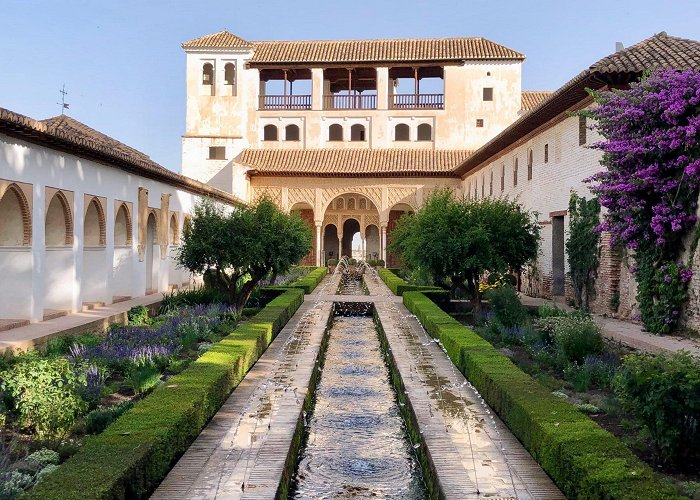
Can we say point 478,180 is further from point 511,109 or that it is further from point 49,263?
point 49,263

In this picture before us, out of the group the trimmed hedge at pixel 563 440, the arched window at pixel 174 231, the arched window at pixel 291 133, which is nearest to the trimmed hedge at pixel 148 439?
the trimmed hedge at pixel 563 440

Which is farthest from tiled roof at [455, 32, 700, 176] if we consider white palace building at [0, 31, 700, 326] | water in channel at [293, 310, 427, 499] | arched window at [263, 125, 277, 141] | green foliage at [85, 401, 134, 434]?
arched window at [263, 125, 277, 141]

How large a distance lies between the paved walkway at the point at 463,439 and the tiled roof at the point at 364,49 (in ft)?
94.7

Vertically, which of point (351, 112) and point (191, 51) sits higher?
point (191, 51)

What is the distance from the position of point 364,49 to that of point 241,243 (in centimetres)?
2553

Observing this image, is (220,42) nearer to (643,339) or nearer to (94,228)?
(94,228)

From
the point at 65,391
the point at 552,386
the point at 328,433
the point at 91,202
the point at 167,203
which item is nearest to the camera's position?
the point at 65,391

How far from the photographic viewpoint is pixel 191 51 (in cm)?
3828

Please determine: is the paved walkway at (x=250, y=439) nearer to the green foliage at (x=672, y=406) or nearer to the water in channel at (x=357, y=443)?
the water in channel at (x=357, y=443)

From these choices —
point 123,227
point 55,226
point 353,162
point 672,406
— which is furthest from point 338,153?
point 672,406

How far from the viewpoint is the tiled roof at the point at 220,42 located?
37812mm

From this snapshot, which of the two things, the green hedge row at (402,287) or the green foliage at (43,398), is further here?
the green hedge row at (402,287)

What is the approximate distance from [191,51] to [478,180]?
16729 mm

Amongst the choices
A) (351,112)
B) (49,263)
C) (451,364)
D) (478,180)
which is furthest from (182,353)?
(351,112)
